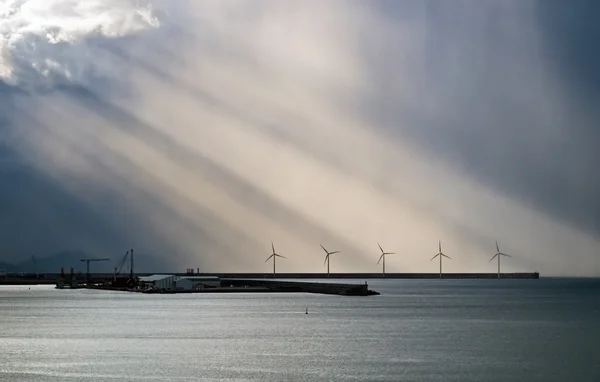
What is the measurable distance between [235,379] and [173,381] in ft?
13.4

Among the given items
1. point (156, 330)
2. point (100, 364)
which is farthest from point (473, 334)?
point (100, 364)

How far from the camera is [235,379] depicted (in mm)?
65000

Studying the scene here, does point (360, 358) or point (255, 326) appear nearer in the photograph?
point (360, 358)

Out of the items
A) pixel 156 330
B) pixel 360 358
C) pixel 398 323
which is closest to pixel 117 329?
pixel 156 330

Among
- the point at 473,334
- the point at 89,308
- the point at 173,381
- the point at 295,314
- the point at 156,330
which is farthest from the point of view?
the point at 89,308

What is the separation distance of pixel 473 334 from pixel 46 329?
1931 inches

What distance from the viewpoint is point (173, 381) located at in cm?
6450

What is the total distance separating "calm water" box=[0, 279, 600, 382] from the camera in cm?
6881

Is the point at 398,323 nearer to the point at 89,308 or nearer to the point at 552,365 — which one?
the point at 552,365

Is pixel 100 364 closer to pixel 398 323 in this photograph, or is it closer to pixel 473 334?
pixel 473 334

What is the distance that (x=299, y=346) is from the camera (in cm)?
8875

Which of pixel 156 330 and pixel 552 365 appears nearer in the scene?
pixel 552 365

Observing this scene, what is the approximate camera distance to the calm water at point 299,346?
6881cm

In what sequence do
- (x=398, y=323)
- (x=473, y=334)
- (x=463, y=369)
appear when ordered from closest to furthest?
(x=463, y=369)
(x=473, y=334)
(x=398, y=323)
